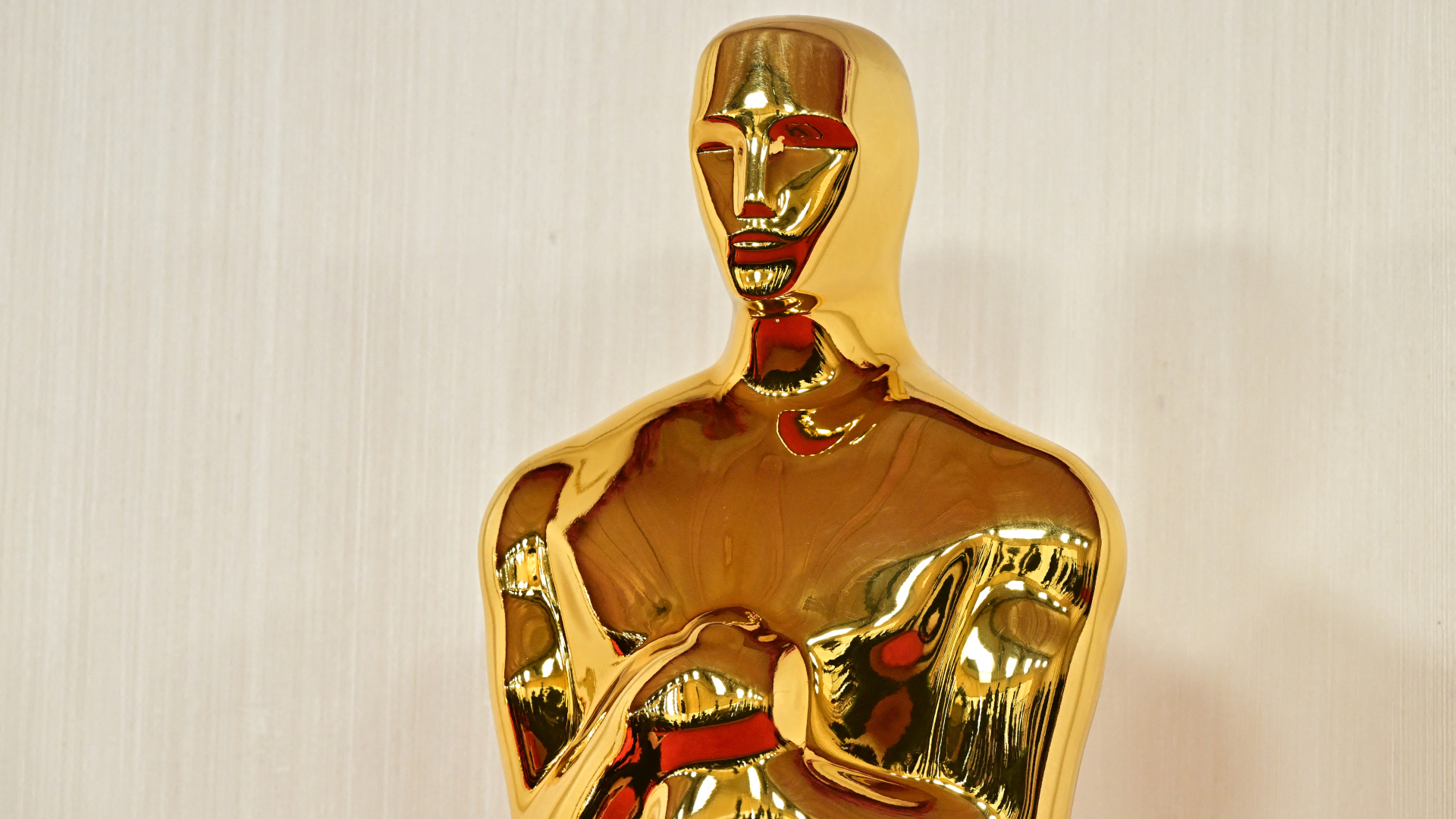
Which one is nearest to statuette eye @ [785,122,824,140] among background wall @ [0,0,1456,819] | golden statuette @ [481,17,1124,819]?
golden statuette @ [481,17,1124,819]

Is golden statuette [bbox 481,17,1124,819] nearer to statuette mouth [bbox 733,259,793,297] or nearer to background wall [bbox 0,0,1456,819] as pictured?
statuette mouth [bbox 733,259,793,297]

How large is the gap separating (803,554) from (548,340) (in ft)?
1.85

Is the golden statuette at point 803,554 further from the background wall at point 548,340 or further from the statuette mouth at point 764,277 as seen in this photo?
the background wall at point 548,340

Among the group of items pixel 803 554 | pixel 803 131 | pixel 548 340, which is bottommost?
pixel 803 554

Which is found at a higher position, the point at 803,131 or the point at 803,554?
the point at 803,131

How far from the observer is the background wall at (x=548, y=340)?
1484 millimetres

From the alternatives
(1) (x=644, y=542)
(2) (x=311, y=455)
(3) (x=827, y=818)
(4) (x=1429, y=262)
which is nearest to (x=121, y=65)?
(2) (x=311, y=455)

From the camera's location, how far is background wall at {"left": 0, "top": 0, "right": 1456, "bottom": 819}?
1.48m

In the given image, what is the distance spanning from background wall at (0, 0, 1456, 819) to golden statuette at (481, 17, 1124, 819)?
0.39 meters

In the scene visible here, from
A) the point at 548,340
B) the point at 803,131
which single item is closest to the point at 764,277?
the point at 803,131

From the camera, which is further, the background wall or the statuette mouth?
the background wall

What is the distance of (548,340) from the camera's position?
163 cm

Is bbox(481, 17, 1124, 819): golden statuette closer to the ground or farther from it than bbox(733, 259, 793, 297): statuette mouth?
closer to the ground

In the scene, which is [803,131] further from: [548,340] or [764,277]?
[548,340]
